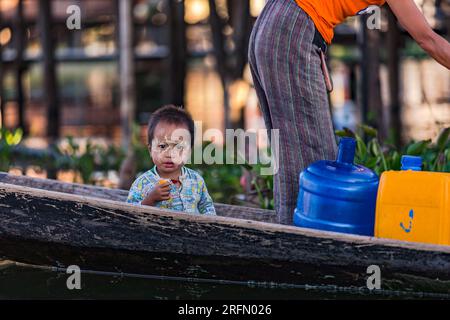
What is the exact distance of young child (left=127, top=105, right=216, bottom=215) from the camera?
5.04 m

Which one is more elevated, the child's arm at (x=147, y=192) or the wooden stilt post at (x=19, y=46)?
the wooden stilt post at (x=19, y=46)

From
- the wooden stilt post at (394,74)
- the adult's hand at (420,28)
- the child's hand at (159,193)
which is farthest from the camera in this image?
the wooden stilt post at (394,74)

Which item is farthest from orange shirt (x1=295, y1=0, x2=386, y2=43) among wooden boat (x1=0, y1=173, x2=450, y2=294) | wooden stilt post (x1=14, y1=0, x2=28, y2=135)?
wooden stilt post (x1=14, y1=0, x2=28, y2=135)

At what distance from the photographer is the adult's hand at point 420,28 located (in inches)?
173

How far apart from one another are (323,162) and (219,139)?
994cm

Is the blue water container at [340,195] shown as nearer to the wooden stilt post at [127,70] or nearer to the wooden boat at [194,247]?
the wooden boat at [194,247]

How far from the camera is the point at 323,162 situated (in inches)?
187

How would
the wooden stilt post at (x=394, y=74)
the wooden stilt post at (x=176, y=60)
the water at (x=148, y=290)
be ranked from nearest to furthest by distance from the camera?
the water at (x=148, y=290) → the wooden stilt post at (x=394, y=74) → the wooden stilt post at (x=176, y=60)

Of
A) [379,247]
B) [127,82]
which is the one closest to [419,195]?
[379,247]

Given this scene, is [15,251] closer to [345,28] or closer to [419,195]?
[419,195]

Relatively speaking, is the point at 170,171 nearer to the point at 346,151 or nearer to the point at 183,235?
the point at 183,235

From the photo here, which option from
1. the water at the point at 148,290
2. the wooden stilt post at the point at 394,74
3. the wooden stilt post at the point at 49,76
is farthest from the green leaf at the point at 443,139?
the wooden stilt post at the point at 49,76

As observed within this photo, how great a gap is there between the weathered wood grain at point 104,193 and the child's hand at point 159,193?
75 cm

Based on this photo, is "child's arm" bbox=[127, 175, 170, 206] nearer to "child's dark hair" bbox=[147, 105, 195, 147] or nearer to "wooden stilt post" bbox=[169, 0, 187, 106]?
"child's dark hair" bbox=[147, 105, 195, 147]
